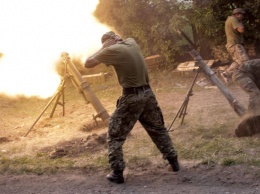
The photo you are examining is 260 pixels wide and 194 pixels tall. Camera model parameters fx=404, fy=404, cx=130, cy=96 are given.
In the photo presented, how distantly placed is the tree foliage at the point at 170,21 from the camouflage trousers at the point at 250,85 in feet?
17.7

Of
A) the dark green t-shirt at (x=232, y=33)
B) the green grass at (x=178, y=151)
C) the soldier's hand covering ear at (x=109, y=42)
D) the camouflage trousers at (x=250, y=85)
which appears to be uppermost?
the soldier's hand covering ear at (x=109, y=42)

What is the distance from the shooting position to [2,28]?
10.8 meters

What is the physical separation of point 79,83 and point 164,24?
16.6 ft

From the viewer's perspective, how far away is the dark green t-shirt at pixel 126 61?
212 inches

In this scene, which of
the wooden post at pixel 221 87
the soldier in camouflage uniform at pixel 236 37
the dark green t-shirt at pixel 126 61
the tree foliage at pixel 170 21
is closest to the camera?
the dark green t-shirt at pixel 126 61

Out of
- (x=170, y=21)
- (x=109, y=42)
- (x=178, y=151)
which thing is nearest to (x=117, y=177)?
(x=178, y=151)

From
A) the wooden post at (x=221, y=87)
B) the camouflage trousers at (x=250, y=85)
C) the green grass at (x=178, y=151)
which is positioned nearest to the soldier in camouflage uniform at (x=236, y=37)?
the green grass at (x=178, y=151)

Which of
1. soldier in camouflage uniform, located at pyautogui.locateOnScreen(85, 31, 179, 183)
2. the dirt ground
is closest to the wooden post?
the dirt ground

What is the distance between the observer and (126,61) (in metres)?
5.39

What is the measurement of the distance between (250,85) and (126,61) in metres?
2.47

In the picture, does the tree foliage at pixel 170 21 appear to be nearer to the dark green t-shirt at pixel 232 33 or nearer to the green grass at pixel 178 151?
the dark green t-shirt at pixel 232 33

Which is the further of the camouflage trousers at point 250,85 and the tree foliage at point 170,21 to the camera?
the tree foliage at point 170,21

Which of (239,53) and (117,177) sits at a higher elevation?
(239,53)

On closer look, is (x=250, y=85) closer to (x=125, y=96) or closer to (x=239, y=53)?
(x=125, y=96)
